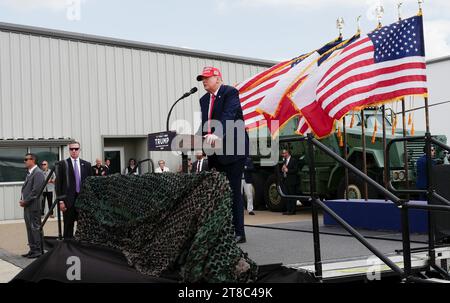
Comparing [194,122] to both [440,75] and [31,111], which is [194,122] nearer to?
→ [31,111]

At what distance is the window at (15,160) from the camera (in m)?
16.8

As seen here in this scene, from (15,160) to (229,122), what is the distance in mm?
13444

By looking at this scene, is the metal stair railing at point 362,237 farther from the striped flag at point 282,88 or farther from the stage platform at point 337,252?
the striped flag at point 282,88

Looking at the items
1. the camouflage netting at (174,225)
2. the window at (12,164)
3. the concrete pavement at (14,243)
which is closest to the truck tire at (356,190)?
the concrete pavement at (14,243)

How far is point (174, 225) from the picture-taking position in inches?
182

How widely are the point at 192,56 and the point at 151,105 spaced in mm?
2462

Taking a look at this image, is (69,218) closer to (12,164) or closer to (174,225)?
(174,225)

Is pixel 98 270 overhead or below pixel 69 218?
below

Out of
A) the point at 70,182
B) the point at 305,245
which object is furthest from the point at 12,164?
the point at 305,245

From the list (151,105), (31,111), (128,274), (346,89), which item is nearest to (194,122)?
(151,105)

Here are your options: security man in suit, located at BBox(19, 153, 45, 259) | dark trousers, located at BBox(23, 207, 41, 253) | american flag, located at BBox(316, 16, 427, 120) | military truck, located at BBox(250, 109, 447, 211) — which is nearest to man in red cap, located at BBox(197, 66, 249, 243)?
american flag, located at BBox(316, 16, 427, 120)

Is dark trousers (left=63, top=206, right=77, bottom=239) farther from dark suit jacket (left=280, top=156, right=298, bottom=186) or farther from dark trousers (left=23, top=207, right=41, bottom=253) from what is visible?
dark suit jacket (left=280, top=156, right=298, bottom=186)
